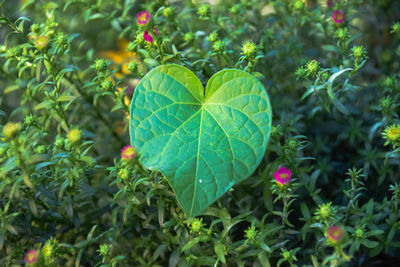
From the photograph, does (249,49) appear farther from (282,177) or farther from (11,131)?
(11,131)

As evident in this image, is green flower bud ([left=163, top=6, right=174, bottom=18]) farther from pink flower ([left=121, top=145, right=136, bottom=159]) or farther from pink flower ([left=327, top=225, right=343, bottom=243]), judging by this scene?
pink flower ([left=327, top=225, right=343, bottom=243])

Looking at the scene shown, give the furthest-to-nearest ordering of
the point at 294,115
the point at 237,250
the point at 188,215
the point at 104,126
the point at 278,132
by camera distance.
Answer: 1. the point at 104,126
2. the point at 294,115
3. the point at 278,132
4. the point at 237,250
5. the point at 188,215

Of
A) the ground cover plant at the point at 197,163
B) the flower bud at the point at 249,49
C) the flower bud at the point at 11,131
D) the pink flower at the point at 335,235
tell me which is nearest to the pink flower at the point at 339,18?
the ground cover plant at the point at 197,163

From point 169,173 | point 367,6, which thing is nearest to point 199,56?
point 169,173

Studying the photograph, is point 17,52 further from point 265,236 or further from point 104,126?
point 265,236

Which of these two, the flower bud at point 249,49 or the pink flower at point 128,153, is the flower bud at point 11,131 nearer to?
the pink flower at point 128,153

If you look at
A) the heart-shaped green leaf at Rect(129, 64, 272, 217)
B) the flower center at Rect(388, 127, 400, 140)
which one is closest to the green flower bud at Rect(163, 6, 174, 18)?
the heart-shaped green leaf at Rect(129, 64, 272, 217)

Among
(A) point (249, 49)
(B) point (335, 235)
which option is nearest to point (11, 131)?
(A) point (249, 49)

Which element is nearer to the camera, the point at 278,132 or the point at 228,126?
the point at 228,126
